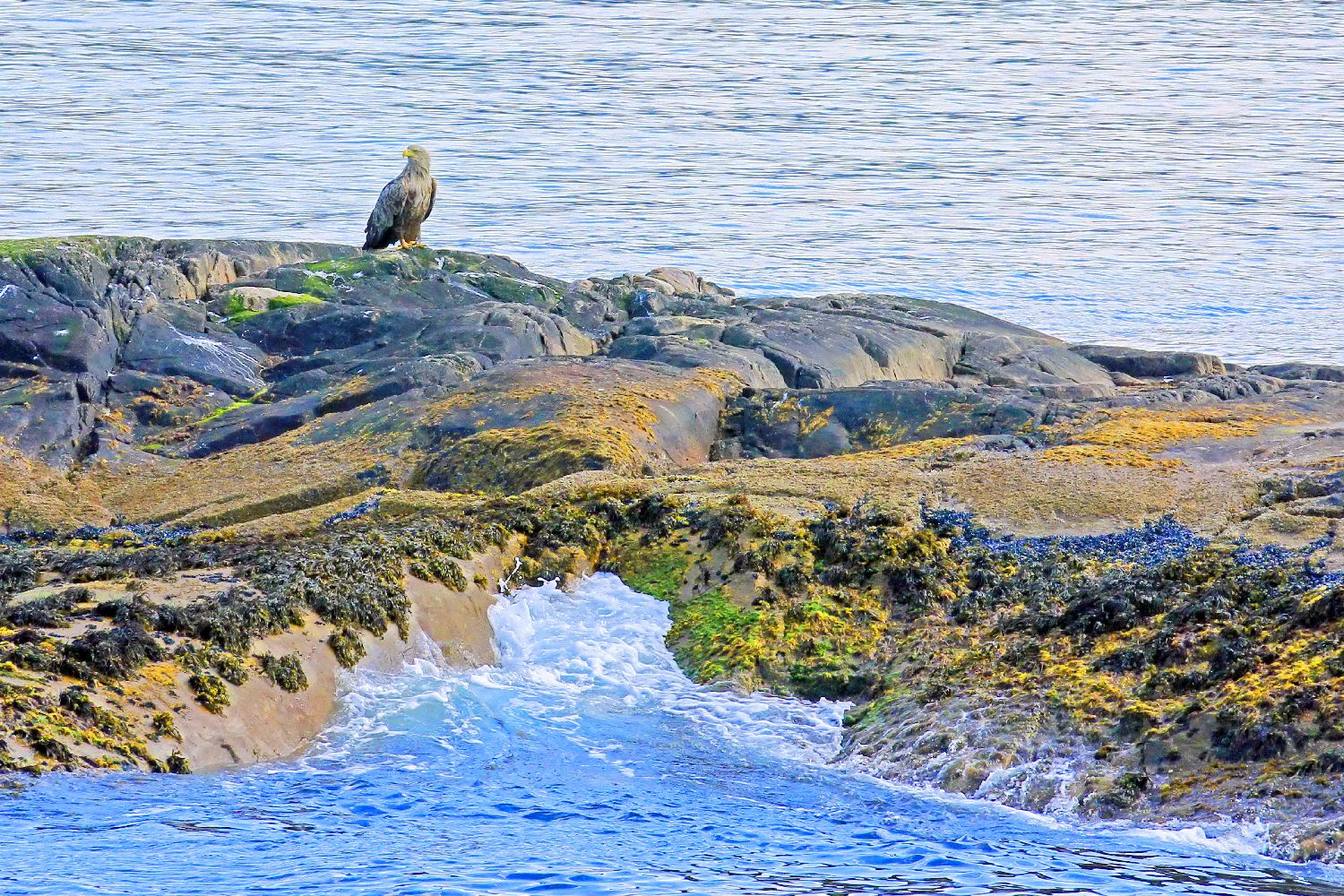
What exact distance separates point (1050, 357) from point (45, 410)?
9.99m

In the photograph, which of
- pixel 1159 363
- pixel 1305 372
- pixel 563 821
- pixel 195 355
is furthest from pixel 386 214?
pixel 563 821

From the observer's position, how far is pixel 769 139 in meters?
36.5

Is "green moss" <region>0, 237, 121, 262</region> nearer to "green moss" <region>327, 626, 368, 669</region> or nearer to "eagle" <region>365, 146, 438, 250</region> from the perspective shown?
"eagle" <region>365, 146, 438, 250</region>

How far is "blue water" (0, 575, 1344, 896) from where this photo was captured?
24.1ft

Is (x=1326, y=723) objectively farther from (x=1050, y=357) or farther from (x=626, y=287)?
(x=626, y=287)

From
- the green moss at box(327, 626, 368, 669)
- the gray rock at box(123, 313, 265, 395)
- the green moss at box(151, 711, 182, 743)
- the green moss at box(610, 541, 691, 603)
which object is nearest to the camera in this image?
the green moss at box(151, 711, 182, 743)

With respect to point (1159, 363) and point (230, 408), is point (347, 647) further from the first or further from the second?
point (1159, 363)

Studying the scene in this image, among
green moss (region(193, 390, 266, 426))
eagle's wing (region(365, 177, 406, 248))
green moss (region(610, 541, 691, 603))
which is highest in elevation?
eagle's wing (region(365, 177, 406, 248))

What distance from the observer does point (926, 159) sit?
3500 centimetres

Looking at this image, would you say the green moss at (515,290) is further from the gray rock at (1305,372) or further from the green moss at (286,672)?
the green moss at (286,672)

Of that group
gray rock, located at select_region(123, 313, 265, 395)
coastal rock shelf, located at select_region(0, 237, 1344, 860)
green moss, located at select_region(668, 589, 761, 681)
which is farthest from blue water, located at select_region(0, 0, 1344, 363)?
green moss, located at select_region(668, 589, 761, 681)

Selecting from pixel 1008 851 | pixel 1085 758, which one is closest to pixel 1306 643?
pixel 1085 758

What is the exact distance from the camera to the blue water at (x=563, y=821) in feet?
24.1

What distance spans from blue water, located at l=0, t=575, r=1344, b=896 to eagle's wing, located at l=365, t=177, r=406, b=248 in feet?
35.2
